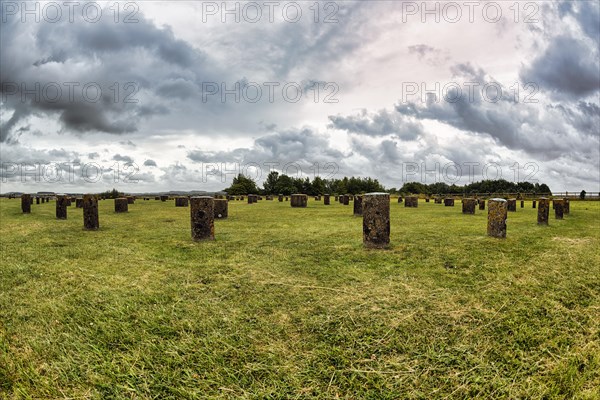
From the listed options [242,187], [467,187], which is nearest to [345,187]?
[242,187]

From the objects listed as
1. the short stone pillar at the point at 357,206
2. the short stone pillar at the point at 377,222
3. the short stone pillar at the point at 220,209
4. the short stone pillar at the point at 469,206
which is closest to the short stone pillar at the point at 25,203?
the short stone pillar at the point at 220,209

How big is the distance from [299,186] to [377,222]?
95.9m

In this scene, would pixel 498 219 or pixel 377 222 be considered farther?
pixel 498 219

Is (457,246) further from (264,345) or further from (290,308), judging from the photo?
(264,345)

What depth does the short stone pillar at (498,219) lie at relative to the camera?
938 centimetres

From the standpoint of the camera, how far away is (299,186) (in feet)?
341

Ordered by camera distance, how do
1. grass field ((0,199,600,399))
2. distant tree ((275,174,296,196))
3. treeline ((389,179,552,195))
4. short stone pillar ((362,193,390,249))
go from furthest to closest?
treeline ((389,179,552,195)), distant tree ((275,174,296,196)), short stone pillar ((362,193,390,249)), grass field ((0,199,600,399))

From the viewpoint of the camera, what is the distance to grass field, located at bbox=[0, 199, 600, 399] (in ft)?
10.2

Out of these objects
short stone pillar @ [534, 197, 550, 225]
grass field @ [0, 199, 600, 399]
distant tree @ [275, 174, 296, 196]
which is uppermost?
distant tree @ [275, 174, 296, 196]

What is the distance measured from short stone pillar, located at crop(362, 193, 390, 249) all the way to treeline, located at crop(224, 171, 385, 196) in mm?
87272

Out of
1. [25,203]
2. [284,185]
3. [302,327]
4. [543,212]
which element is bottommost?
[302,327]

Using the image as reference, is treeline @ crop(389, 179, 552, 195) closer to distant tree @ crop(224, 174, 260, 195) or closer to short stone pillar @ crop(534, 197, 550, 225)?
distant tree @ crop(224, 174, 260, 195)

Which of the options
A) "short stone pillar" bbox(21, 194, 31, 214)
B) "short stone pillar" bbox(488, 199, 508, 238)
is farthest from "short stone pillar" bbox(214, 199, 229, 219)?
"short stone pillar" bbox(21, 194, 31, 214)

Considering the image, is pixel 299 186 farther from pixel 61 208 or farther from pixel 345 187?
pixel 61 208
